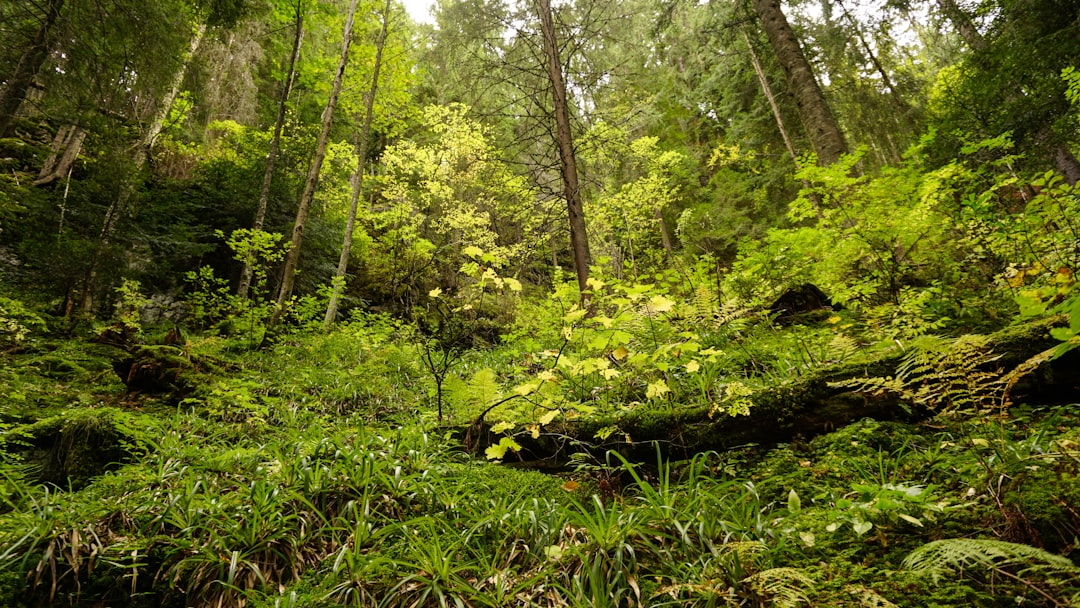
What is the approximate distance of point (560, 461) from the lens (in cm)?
365

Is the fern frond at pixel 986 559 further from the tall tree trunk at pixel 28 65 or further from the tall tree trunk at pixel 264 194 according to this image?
the tall tree trunk at pixel 264 194

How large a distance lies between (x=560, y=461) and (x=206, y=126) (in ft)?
41.4

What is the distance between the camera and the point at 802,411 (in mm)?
3049

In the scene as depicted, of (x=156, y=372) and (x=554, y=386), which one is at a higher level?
(x=156, y=372)

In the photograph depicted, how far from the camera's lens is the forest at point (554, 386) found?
2.05 metres

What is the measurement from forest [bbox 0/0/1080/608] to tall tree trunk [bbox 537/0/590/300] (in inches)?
2.7

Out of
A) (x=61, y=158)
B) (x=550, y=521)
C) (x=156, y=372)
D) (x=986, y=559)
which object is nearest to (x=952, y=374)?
(x=986, y=559)

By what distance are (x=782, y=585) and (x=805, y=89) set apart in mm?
7541

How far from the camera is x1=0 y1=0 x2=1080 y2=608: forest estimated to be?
2.05 metres

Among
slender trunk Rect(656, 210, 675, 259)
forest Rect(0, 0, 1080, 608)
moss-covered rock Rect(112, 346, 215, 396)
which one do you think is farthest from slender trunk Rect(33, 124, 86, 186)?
slender trunk Rect(656, 210, 675, 259)

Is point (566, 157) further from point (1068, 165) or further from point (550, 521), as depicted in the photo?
point (1068, 165)

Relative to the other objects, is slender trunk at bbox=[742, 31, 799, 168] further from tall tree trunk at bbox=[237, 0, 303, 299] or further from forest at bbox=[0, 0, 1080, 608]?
tall tree trunk at bbox=[237, 0, 303, 299]

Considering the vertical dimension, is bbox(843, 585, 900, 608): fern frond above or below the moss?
below

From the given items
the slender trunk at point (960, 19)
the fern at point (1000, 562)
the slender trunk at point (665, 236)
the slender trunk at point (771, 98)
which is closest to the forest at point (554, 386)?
the fern at point (1000, 562)
